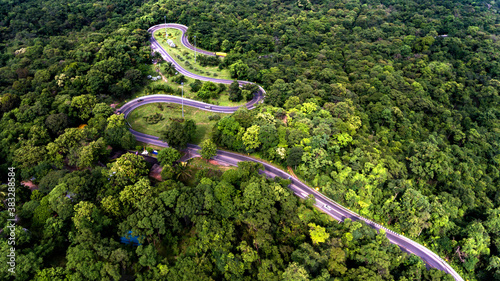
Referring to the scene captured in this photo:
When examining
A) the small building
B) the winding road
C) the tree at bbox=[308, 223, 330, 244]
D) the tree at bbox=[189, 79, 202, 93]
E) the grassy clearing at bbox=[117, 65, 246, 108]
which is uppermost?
the small building

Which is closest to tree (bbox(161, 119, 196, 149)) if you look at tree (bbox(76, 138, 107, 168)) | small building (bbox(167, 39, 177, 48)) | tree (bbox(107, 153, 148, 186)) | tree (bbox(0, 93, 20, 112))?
tree (bbox(107, 153, 148, 186))

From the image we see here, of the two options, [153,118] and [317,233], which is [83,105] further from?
[317,233]

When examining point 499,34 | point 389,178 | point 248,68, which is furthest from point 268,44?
point 499,34

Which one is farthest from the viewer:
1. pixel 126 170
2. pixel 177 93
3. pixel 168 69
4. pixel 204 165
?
pixel 168 69

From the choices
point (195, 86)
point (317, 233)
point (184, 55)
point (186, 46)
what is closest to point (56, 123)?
point (195, 86)

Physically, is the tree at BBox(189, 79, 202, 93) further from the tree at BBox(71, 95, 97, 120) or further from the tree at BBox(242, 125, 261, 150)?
the tree at BBox(242, 125, 261, 150)

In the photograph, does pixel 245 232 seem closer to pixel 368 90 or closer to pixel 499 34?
pixel 368 90
